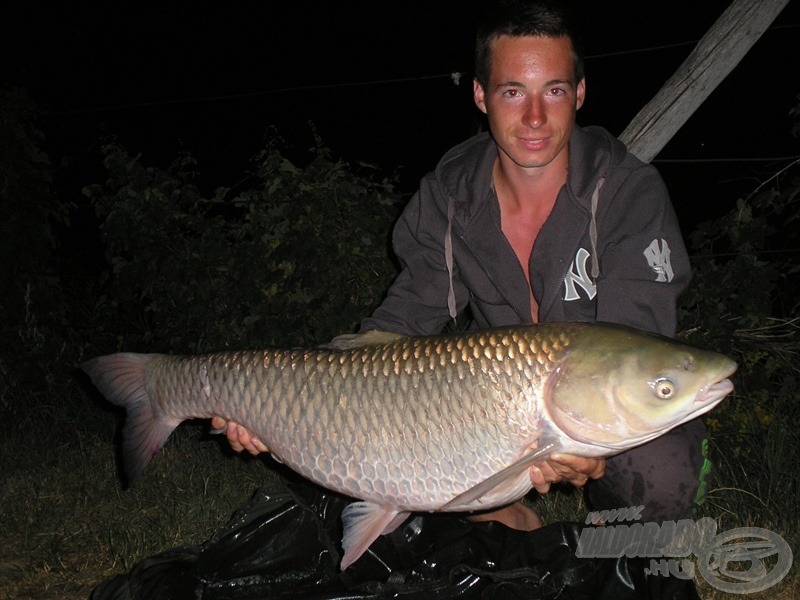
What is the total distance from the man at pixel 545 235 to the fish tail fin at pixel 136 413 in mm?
196

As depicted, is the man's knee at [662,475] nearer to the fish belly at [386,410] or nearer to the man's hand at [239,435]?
the fish belly at [386,410]

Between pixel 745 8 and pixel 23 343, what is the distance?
12.2ft

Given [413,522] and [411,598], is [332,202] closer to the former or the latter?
[413,522]

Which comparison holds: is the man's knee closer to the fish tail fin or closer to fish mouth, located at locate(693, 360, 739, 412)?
fish mouth, located at locate(693, 360, 739, 412)

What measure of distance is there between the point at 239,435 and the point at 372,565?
1.77 feet

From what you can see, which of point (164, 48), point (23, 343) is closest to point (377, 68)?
point (164, 48)

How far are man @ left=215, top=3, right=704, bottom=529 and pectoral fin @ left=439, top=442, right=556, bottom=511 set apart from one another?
0.09 metres

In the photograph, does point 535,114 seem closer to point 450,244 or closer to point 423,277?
point 450,244

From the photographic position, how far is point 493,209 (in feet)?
8.13

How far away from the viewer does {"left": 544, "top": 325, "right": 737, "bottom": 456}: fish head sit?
1.75 m

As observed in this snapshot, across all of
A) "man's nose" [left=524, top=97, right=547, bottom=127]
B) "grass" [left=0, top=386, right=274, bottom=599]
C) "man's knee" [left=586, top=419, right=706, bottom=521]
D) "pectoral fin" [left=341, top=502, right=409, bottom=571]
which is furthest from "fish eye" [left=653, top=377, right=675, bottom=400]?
"grass" [left=0, top=386, right=274, bottom=599]

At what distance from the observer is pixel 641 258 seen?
2154 mm

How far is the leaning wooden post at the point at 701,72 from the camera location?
9.30ft

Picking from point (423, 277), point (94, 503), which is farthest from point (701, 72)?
point (94, 503)
